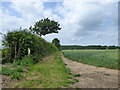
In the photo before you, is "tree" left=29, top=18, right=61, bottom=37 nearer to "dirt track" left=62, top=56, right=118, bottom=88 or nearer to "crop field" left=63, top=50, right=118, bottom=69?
"crop field" left=63, top=50, right=118, bottom=69

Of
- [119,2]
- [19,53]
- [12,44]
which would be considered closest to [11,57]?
[19,53]

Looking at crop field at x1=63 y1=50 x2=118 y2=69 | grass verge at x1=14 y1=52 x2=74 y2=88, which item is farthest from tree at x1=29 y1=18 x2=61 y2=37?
grass verge at x1=14 y1=52 x2=74 y2=88

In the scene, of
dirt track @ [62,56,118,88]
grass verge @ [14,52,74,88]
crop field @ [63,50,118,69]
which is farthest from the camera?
crop field @ [63,50,118,69]

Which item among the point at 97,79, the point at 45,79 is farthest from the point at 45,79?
the point at 97,79

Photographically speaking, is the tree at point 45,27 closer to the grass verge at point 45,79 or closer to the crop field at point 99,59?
the crop field at point 99,59

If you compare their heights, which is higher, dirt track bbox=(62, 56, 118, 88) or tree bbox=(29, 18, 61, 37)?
tree bbox=(29, 18, 61, 37)

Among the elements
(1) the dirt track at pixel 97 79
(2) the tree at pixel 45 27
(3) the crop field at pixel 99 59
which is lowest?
(3) the crop field at pixel 99 59

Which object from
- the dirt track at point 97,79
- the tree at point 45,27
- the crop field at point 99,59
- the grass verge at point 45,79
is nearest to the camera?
the grass verge at point 45,79

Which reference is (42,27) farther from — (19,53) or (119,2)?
(119,2)

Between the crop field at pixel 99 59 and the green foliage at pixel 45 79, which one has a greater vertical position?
the green foliage at pixel 45 79

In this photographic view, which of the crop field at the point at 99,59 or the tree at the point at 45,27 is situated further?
the tree at the point at 45,27

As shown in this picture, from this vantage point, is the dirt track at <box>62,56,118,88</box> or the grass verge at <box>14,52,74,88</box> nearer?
the grass verge at <box>14,52,74,88</box>

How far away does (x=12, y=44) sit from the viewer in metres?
4.53

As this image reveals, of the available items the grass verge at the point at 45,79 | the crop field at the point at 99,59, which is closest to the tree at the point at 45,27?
the crop field at the point at 99,59
